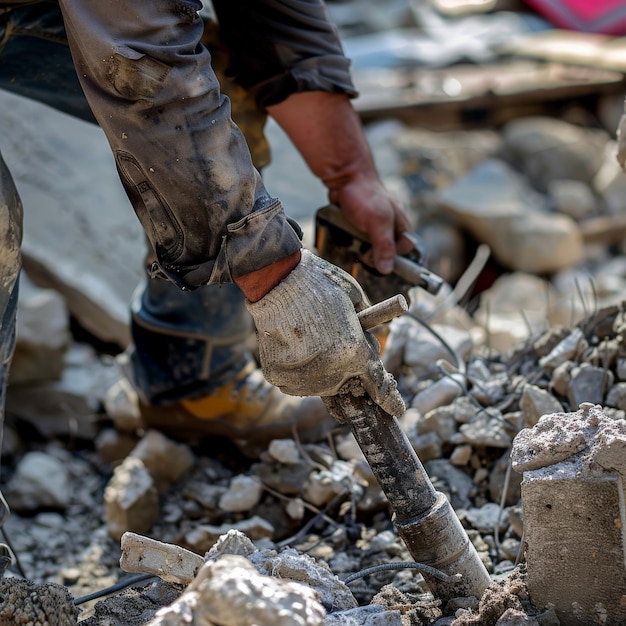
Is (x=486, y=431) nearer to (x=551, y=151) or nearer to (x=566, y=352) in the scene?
(x=566, y=352)

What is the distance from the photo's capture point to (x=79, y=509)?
3104mm

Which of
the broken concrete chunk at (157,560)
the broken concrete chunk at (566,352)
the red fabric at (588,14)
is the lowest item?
the red fabric at (588,14)

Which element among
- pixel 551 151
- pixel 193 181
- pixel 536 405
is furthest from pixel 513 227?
pixel 193 181

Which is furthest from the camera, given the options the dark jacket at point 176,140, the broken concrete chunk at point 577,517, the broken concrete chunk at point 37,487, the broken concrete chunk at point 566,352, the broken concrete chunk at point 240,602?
the broken concrete chunk at point 37,487

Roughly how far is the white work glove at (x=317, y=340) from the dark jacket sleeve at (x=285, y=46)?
2.70 feet

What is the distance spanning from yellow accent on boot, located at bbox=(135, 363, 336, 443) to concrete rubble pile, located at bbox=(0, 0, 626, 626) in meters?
0.09

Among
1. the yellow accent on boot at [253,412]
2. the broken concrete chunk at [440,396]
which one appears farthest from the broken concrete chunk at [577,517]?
the yellow accent on boot at [253,412]

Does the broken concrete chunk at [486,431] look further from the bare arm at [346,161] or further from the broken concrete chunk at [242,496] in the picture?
the broken concrete chunk at [242,496]

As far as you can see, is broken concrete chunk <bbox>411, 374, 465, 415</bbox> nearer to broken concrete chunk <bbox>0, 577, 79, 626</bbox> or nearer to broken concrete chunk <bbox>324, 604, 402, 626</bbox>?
broken concrete chunk <bbox>324, 604, 402, 626</bbox>

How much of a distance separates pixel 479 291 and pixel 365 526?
347 cm

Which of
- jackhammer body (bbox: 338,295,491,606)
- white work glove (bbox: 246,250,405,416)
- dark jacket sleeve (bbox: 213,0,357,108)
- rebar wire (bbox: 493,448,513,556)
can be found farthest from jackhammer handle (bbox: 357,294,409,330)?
dark jacket sleeve (bbox: 213,0,357,108)

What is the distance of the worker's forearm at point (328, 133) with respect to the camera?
8.11ft

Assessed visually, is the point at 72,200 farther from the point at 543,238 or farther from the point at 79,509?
the point at 543,238

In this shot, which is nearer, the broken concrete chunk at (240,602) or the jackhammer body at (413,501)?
the broken concrete chunk at (240,602)
